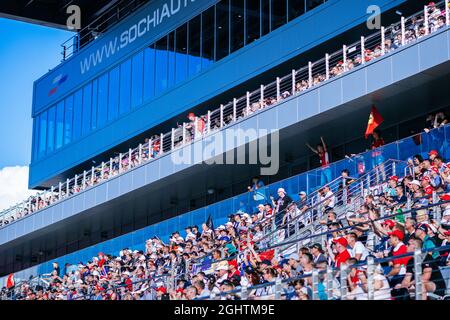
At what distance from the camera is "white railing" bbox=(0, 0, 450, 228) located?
20125mm

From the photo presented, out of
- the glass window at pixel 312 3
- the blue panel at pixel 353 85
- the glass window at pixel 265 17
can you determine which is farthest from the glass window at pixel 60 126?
the blue panel at pixel 353 85

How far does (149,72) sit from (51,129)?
7.98 metres

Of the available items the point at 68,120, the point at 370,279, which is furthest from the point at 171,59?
the point at 370,279

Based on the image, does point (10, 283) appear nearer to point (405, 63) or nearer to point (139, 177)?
point (139, 177)

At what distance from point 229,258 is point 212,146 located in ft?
28.1

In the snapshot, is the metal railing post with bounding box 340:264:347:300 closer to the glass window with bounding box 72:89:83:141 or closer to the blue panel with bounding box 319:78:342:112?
the blue panel with bounding box 319:78:342:112

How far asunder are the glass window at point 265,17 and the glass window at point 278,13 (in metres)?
0.19

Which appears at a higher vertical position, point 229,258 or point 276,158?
point 276,158
